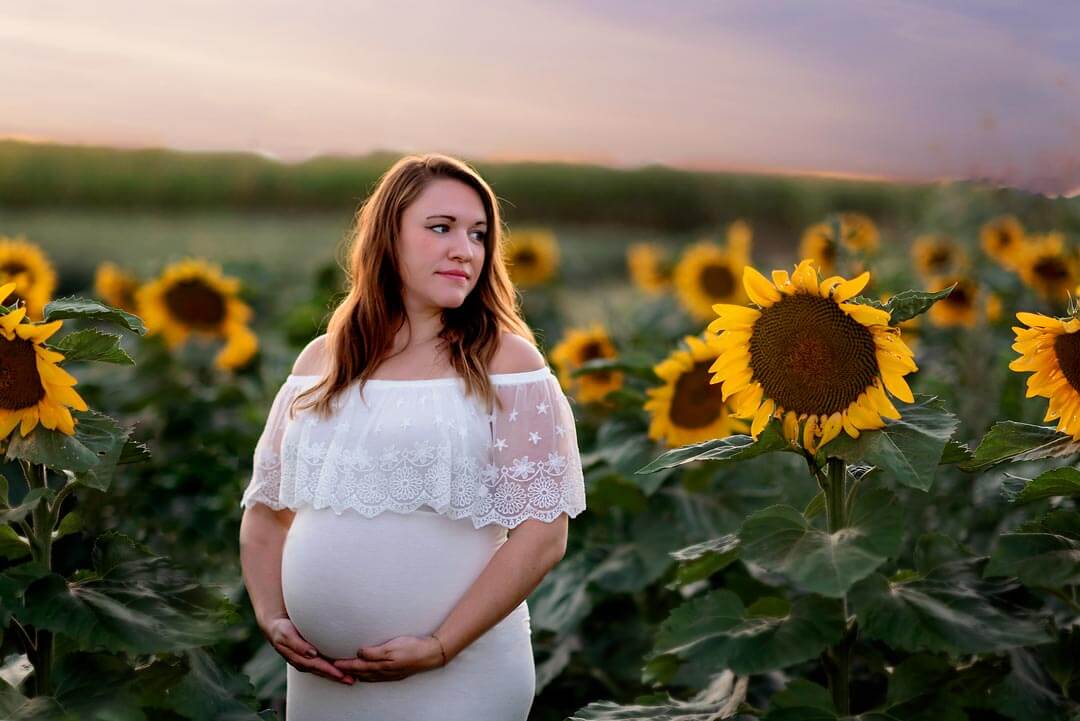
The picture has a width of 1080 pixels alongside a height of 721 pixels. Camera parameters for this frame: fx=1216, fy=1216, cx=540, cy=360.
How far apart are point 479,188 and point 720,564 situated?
0.88m

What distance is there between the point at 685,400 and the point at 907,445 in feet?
4.87

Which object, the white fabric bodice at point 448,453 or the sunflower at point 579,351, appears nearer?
the white fabric bodice at point 448,453

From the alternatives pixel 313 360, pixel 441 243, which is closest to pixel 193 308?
pixel 313 360

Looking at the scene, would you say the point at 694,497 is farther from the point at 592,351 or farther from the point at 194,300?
the point at 194,300

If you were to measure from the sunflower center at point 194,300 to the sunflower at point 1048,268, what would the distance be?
3668mm

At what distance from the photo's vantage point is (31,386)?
6.54ft

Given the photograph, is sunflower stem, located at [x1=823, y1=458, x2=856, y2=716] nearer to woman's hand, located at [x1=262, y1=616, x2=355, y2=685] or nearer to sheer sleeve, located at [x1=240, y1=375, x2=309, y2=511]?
woman's hand, located at [x1=262, y1=616, x2=355, y2=685]

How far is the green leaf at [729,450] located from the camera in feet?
6.45

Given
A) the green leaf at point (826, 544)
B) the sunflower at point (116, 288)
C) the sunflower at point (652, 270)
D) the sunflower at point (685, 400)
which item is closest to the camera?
the green leaf at point (826, 544)

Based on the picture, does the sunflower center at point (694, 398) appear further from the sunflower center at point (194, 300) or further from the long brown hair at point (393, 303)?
the sunflower center at point (194, 300)

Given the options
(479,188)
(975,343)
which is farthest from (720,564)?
(975,343)

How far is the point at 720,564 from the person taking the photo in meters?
2.21

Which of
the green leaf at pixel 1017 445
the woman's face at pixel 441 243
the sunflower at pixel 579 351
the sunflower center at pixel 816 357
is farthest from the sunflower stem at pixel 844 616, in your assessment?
the sunflower at pixel 579 351

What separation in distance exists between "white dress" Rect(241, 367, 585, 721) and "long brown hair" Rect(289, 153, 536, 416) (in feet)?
0.24
